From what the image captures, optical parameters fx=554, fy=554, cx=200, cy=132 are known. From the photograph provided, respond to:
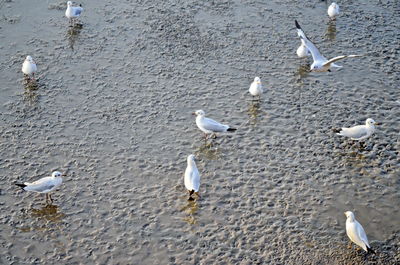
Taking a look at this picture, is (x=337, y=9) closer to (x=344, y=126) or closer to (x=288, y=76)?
(x=288, y=76)

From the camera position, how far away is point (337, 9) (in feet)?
52.6

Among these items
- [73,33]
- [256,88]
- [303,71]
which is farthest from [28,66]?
[303,71]

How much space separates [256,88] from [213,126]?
1748mm

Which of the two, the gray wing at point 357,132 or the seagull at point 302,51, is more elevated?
the seagull at point 302,51

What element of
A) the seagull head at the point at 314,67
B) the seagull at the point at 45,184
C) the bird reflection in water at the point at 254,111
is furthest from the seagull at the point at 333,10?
the seagull at the point at 45,184

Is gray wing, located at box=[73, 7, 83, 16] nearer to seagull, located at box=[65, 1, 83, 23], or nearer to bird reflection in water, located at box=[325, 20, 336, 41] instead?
seagull, located at box=[65, 1, 83, 23]

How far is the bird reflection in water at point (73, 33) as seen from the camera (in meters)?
15.1

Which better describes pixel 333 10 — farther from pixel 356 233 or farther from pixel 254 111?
pixel 356 233

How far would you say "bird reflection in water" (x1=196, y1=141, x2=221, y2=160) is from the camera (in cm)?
1163

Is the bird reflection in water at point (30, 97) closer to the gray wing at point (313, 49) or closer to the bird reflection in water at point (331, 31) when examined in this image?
the gray wing at point (313, 49)

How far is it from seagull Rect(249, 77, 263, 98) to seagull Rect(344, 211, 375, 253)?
4212 mm

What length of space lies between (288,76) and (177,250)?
6.26 metres

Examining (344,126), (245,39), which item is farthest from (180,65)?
(344,126)

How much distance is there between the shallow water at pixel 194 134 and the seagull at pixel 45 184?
332 mm
